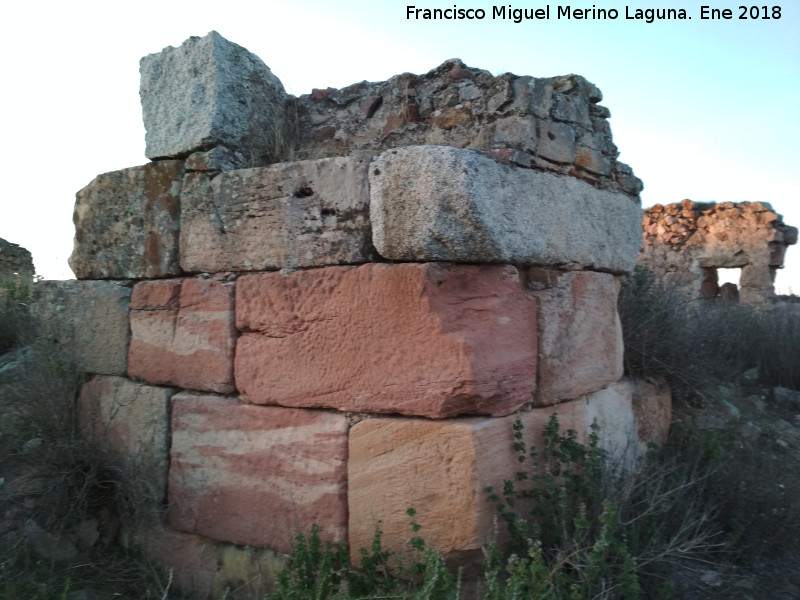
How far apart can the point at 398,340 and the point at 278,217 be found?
0.81 meters

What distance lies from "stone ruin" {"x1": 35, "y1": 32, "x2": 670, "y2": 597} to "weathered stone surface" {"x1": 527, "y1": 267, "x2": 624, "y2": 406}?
15 millimetres

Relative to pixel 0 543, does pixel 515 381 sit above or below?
above

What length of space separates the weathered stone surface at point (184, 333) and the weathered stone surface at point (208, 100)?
2.25 ft

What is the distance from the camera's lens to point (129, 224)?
3406 millimetres

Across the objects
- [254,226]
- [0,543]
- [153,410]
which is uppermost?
[254,226]

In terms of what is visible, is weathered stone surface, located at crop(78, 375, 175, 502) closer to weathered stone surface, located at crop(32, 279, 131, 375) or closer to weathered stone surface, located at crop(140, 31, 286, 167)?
weathered stone surface, located at crop(32, 279, 131, 375)

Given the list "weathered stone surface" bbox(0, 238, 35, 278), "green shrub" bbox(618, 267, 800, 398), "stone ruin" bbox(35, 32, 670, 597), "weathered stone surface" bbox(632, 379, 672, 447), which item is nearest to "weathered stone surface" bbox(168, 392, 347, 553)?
"stone ruin" bbox(35, 32, 670, 597)

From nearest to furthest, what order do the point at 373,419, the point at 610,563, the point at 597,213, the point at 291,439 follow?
the point at 610,563 < the point at 373,419 < the point at 291,439 < the point at 597,213

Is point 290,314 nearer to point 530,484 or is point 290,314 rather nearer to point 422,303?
point 422,303

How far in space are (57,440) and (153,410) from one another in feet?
1.68

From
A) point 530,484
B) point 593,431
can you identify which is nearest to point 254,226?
point 530,484

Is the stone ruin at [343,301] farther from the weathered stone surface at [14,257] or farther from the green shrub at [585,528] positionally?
the weathered stone surface at [14,257]

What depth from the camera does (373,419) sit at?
8.40 ft

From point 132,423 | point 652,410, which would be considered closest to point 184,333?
point 132,423
